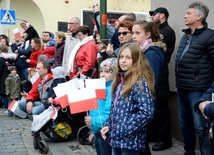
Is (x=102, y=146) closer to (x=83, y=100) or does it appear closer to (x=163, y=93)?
(x=83, y=100)

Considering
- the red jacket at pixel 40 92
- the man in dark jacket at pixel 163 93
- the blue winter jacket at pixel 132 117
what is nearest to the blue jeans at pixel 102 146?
the blue winter jacket at pixel 132 117

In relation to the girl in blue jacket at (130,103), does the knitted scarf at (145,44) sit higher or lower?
higher

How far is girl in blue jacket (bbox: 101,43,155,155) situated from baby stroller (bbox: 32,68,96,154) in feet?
8.71

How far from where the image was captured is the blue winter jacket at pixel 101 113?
13.7 feet

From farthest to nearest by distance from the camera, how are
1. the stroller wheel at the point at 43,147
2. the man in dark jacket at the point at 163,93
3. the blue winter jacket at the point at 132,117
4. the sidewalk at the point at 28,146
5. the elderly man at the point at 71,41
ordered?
1. the elderly man at the point at 71,41
2. the stroller wheel at the point at 43,147
3. the sidewalk at the point at 28,146
4. the man in dark jacket at the point at 163,93
5. the blue winter jacket at the point at 132,117

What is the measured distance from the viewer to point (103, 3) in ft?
16.6

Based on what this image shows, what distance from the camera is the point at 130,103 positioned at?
3.48 m

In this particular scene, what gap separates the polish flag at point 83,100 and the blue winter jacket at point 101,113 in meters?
0.27

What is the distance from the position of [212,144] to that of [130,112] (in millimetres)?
873

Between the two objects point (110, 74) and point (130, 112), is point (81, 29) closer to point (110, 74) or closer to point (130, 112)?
point (110, 74)

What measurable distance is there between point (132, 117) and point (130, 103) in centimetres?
14

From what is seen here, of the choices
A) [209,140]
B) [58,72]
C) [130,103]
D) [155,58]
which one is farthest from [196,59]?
[58,72]

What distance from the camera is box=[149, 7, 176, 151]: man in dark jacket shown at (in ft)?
18.6

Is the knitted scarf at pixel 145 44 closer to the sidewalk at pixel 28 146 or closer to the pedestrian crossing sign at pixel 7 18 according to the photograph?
the sidewalk at pixel 28 146
